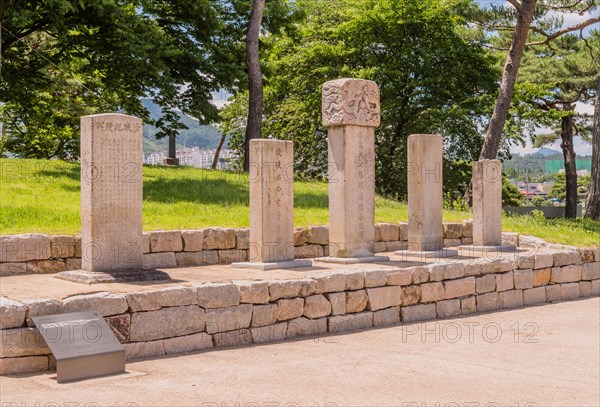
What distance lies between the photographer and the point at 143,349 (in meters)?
7.82

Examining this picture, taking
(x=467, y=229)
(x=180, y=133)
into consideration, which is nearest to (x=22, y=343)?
(x=467, y=229)

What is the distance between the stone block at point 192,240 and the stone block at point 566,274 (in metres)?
6.31

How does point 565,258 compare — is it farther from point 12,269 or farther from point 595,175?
point 12,269

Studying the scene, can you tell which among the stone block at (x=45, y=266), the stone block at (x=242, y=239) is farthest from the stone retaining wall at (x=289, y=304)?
the stone block at (x=45, y=266)

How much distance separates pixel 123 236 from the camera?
9.13 meters

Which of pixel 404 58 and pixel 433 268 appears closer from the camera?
pixel 433 268

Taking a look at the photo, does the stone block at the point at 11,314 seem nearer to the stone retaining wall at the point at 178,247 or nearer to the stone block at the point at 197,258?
the stone retaining wall at the point at 178,247

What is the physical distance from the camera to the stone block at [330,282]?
955 cm

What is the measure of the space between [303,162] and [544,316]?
20165mm

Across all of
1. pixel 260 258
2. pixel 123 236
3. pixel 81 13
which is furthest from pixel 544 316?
pixel 81 13

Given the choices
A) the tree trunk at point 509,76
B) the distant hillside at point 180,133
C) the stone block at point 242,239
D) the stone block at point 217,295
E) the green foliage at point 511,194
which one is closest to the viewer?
the stone block at point 217,295

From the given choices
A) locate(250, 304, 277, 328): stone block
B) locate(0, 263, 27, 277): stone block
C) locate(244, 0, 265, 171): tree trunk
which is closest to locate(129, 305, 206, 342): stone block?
locate(250, 304, 277, 328): stone block

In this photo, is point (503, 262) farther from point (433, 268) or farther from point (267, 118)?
point (267, 118)

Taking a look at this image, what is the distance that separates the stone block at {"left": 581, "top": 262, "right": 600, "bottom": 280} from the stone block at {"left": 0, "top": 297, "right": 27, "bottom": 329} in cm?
1059
